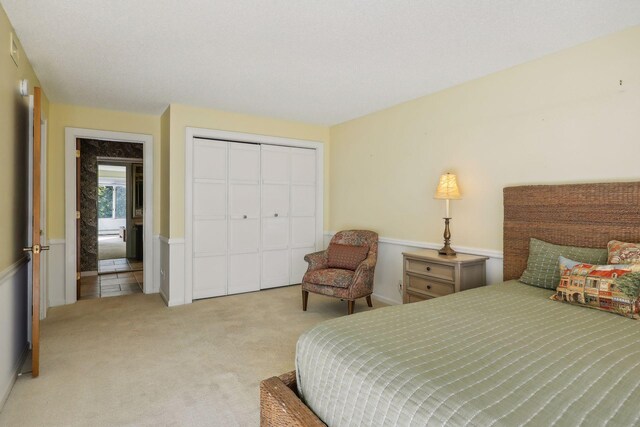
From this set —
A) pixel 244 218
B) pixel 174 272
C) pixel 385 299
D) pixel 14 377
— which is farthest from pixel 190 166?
pixel 385 299

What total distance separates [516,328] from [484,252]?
166 centimetres

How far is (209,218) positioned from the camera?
4391 millimetres

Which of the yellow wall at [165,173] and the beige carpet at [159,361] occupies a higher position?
the yellow wall at [165,173]

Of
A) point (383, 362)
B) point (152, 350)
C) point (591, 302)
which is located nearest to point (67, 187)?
point (152, 350)

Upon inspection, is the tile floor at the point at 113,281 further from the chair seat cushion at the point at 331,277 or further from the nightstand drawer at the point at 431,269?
the nightstand drawer at the point at 431,269

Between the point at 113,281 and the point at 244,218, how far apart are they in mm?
2570

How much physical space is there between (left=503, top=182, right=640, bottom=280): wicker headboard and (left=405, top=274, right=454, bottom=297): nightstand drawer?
18.8 inches

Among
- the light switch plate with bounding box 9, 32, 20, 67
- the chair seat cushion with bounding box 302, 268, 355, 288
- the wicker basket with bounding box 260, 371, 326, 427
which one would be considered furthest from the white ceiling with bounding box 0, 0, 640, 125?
the wicker basket with bounding box 260, 371, 326, 427

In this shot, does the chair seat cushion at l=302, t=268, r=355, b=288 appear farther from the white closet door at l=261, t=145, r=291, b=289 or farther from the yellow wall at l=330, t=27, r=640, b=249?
the white closet door at l=261, t=145, r=291, b=289

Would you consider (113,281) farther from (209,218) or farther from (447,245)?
(447,245)

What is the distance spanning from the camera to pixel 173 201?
13.6ft

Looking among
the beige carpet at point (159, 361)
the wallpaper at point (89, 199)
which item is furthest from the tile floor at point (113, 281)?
the beige carpet at point (159, 361)

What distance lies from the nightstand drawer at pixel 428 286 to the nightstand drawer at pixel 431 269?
0.05 metres

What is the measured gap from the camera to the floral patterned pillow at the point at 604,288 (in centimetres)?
177
